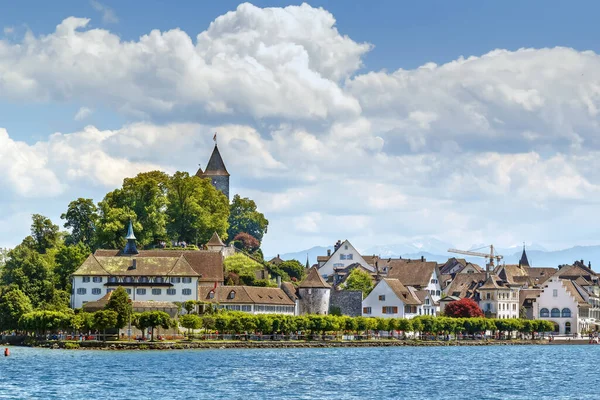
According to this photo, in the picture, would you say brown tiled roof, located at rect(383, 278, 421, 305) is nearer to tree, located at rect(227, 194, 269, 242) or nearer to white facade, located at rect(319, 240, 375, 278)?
white facade, located at rect(319, 240, 375, 278)

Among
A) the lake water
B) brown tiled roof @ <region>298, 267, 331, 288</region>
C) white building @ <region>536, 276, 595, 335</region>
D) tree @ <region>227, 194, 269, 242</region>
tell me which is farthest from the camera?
tree @ <region>227, 194, 269, 242</region>

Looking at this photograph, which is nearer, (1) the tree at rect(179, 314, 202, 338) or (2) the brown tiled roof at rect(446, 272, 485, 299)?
(1) the tree at rect(179, 314, 202, 338)

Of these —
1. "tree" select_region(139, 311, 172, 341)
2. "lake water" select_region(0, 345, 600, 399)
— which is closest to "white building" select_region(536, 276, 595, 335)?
"lake water" select_region(0, 345, 600, 399)

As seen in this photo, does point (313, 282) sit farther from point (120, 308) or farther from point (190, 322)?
point (120, 308)

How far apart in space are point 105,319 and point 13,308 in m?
17.2

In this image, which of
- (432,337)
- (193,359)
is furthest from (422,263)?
(193,359)

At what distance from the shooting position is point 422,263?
556 ft

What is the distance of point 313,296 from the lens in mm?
141500

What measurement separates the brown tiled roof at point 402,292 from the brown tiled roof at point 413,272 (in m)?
11.2

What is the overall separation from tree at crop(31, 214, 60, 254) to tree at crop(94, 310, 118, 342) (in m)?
43.7

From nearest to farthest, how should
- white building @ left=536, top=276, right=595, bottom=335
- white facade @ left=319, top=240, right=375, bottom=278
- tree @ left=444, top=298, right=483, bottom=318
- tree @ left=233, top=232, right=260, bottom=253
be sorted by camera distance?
tree @ left=444, top=298, right=483, bottom=318
white building @ left=536, top=276, right=595, bottom=335
tree @ left=233, top=232, right=260, bottom=253
white facade @ left=319, top=240, right=375, bottom=278

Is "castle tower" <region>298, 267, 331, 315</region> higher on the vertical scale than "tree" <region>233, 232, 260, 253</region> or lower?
lower

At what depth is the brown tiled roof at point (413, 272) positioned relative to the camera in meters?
166

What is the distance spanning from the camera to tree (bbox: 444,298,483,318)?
158 meters
